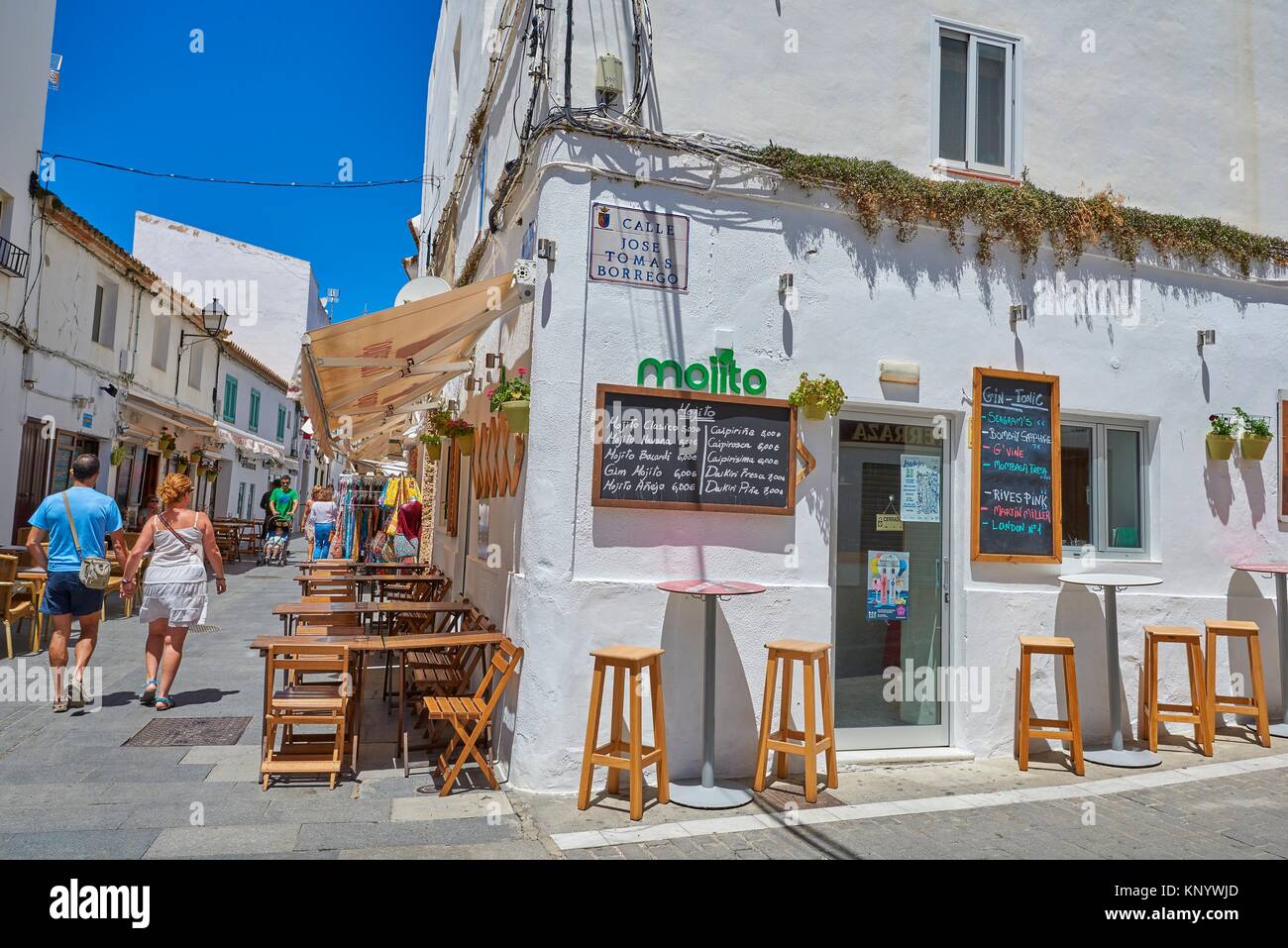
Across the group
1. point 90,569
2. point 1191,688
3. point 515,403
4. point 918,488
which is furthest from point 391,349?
point 1191,688

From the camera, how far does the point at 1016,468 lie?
22.6 ft

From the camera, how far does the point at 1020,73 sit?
7297 mm

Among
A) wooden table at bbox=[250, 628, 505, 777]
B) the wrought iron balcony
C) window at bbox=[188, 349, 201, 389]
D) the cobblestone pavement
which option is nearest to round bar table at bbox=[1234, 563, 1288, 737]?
the cobblestone pavement

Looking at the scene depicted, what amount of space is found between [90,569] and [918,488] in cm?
653

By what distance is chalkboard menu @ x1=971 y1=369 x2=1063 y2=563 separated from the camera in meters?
6.76

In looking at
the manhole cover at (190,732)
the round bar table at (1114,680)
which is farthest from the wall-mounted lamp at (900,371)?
the manhole cover at (190,732)

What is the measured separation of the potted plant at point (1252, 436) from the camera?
758 cm

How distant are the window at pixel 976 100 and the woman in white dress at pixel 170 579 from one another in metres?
6.77

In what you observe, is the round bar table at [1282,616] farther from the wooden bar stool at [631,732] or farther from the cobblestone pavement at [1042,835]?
the wooden bar stool at [631,732]

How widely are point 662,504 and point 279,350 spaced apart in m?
32.8
